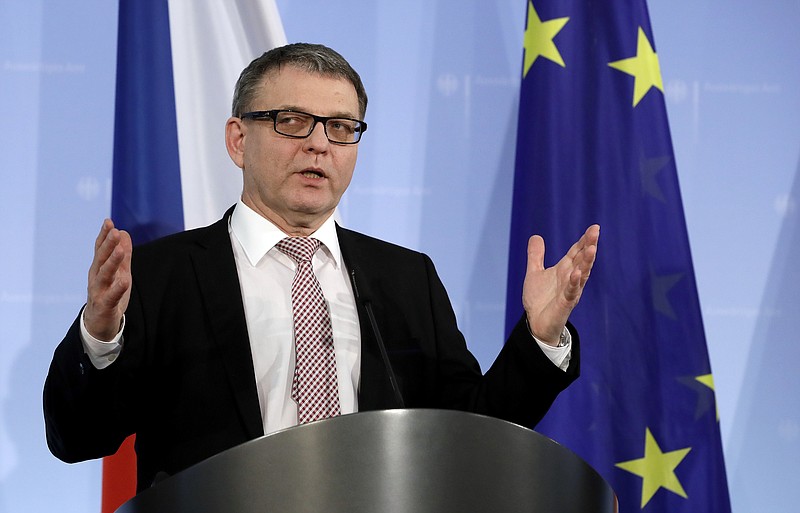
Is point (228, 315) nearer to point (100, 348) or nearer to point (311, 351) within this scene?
point (311, 351)

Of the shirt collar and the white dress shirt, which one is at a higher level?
the shirt collar

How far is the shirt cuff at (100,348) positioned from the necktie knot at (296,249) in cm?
43

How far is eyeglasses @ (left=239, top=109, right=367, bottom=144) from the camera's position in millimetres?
1746

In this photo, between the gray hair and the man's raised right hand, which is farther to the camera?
the gray hair

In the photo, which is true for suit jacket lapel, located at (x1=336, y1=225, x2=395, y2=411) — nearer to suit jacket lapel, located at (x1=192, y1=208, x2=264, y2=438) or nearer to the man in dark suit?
the man in dark suit

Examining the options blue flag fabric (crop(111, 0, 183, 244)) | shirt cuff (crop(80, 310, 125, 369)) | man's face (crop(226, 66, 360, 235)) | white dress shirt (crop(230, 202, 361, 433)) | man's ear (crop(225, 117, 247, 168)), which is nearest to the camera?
shirt cuff (crop(80, 310, 125, 369))

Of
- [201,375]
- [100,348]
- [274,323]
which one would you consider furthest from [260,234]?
[100,348]

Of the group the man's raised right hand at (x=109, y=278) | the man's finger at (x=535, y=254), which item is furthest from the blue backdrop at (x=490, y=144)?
the man's raised right hand at (x=109, y=278)

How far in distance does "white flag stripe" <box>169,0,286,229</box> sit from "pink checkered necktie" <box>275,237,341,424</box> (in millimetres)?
608

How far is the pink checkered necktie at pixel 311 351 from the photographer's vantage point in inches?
63.1

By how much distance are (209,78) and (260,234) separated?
0.72 m

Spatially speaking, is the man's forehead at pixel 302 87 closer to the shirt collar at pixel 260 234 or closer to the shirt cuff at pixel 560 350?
the shirt collar at pixel 260 234

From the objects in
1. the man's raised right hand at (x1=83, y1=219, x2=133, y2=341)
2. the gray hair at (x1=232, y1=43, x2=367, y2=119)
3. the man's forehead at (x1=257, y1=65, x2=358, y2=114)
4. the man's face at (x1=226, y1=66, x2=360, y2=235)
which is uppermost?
the gray hair at (x1=232, y1=43, x2=367, y2=119)

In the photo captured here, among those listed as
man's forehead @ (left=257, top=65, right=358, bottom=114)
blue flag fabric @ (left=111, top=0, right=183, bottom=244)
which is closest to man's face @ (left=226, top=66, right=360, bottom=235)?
man's forehead @ (left=257, top=65, right=358, bottom=114)
